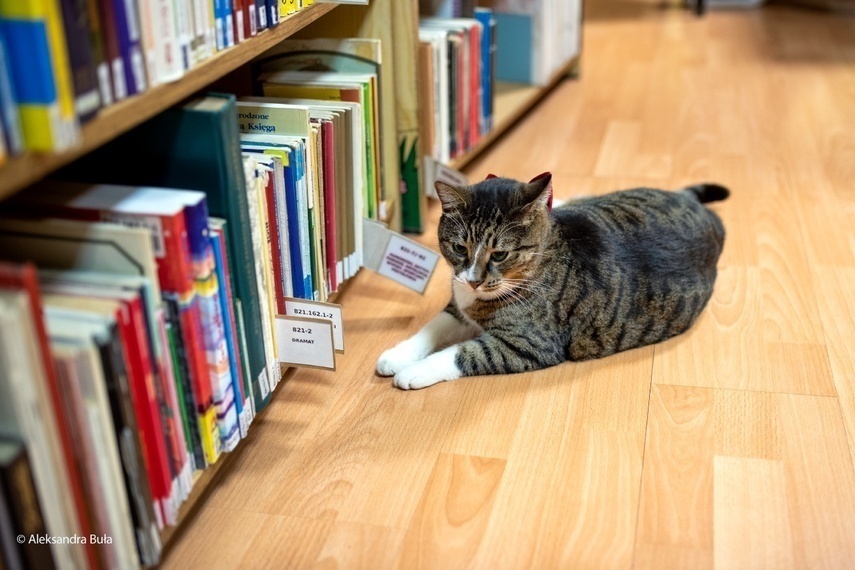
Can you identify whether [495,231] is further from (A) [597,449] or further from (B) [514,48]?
(B) [514,48]

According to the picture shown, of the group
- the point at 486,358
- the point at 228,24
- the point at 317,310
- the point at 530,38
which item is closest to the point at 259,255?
the point at 317,310

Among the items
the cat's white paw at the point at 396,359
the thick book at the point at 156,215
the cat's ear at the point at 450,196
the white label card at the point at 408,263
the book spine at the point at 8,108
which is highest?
the book spine at the point at 8,108

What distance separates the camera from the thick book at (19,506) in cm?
83

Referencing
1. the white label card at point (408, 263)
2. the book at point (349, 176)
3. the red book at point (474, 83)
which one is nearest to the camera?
the book at point (349, 176)

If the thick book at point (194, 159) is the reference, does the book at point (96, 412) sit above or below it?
below

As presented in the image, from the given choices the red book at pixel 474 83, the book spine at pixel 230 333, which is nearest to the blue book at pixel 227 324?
the book spine at pixel 230 333

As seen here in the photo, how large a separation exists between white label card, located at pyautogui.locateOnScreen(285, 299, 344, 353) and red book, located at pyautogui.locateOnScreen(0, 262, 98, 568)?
0.54 metres

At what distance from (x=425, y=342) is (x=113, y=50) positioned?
0.80 m

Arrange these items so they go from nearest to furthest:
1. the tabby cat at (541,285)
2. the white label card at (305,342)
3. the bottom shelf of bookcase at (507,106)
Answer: the white label card at (305,342), the tabby cat at (541,285), the bottom shelf of bookcase at (507,106)

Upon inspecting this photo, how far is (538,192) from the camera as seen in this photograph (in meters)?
1.42

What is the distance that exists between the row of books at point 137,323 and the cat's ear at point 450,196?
253 mm

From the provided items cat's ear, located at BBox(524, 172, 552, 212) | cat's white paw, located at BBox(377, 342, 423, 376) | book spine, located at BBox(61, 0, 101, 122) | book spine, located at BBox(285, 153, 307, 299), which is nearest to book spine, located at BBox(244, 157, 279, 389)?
book spine, located at BBox(285, 153, 307, 299)

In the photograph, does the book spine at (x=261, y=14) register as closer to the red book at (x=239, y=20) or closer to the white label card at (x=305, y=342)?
the red book at (x=239, y=20)

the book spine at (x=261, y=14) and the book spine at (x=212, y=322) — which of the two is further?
the book spine at (x=261, y=14)
